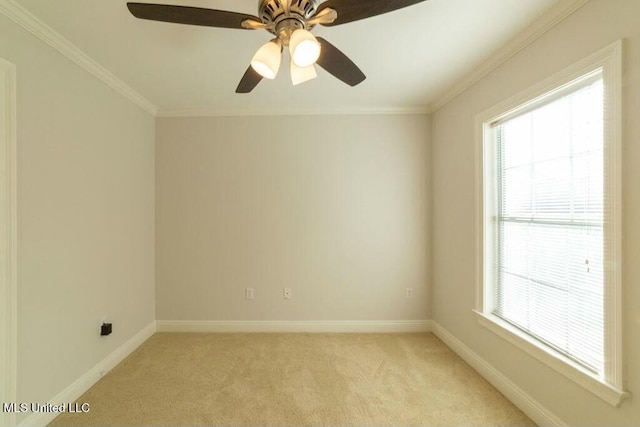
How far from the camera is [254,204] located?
2.86m

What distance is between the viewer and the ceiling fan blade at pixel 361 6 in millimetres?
1023

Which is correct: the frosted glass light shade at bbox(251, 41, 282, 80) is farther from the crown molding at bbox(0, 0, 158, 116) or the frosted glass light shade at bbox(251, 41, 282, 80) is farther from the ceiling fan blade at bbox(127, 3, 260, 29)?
the crown molding at bbox(0, 0, 158, 116)

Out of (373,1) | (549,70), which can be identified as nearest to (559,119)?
(549,70)

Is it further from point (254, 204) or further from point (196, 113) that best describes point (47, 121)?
point (254, 204)

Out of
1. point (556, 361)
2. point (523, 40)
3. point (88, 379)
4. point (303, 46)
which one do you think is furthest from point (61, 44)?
point (556, 361)

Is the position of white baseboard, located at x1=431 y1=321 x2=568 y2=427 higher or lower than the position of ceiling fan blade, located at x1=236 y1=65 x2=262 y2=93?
lower

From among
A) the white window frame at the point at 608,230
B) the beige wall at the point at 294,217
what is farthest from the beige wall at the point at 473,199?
the beige wall at the point at 294,217

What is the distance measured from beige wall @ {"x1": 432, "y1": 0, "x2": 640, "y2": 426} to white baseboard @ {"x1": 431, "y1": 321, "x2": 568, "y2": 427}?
4 centimetres

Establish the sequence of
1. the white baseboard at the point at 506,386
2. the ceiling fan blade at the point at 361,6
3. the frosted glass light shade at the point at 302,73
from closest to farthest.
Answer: the ceiling fan blade at the point at 361,6, the frosted glass light shade at the point at 302,73, the white baseboard at the point at 506,386

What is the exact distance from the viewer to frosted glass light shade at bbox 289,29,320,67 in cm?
103

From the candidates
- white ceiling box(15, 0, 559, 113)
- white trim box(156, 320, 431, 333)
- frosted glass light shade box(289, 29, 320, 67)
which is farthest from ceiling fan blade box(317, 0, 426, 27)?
white trim box(156, 320, 431, 333)

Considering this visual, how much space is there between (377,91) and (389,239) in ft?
4.99

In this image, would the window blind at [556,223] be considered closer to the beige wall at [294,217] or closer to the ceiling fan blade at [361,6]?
the beige wall at [294,217]

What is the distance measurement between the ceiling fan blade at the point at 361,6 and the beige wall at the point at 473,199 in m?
1.04
